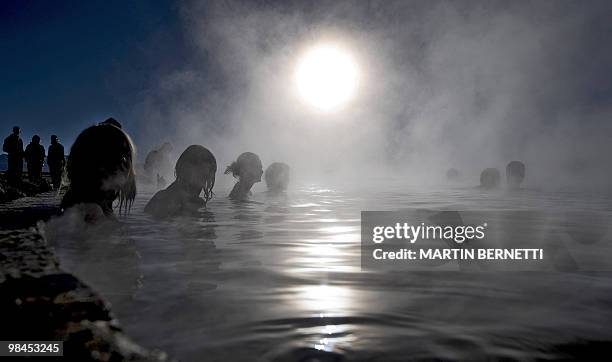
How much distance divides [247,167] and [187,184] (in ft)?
17.0

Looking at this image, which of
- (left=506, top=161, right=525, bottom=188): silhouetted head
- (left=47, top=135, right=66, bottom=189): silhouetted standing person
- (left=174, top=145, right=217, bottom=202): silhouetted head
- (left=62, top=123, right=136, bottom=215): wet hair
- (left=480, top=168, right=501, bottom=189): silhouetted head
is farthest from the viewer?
(left=506, top=161, right=525, bottom=188): silhouetted head

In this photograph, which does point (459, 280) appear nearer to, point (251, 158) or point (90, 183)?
point (90, 183)

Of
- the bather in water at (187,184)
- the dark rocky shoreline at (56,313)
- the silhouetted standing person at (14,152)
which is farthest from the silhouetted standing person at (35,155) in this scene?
the dark rocky shoreline at (56,313)

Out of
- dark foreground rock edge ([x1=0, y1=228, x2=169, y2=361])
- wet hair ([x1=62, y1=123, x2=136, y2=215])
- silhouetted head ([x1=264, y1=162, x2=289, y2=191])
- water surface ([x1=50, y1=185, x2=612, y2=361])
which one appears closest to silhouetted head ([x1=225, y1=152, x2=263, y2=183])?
silhouetted head ([x1=264, y1=162, x2=289, y2=191])

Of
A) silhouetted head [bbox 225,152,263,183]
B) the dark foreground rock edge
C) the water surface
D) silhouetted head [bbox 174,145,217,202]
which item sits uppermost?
silhouetted head [bbox 225,152,263,183]

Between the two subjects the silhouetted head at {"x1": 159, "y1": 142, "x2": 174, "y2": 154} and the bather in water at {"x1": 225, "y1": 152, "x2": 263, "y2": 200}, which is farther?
the silhouetted head at {"x1": 159, "y1": 142, "x2": 174, "y2": 154}

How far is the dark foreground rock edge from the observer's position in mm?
1816

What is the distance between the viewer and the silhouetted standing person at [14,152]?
18.9 meters

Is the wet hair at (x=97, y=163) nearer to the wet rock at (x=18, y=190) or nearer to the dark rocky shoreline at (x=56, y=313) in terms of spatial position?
the dark rocky shoreline at (x=56, y=313)

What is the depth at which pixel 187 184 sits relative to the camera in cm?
942

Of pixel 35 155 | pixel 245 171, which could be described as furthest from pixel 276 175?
pixel 35 155

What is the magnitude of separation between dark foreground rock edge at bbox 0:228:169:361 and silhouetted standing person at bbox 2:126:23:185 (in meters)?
19.3

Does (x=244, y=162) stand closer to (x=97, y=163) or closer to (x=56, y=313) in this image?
(x=97, y=163)

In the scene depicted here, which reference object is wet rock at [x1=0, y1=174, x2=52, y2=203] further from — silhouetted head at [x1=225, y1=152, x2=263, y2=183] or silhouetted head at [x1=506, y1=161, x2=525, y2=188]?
silhouetted head at [x1=506, y1=161, x2=525, y2=188]
